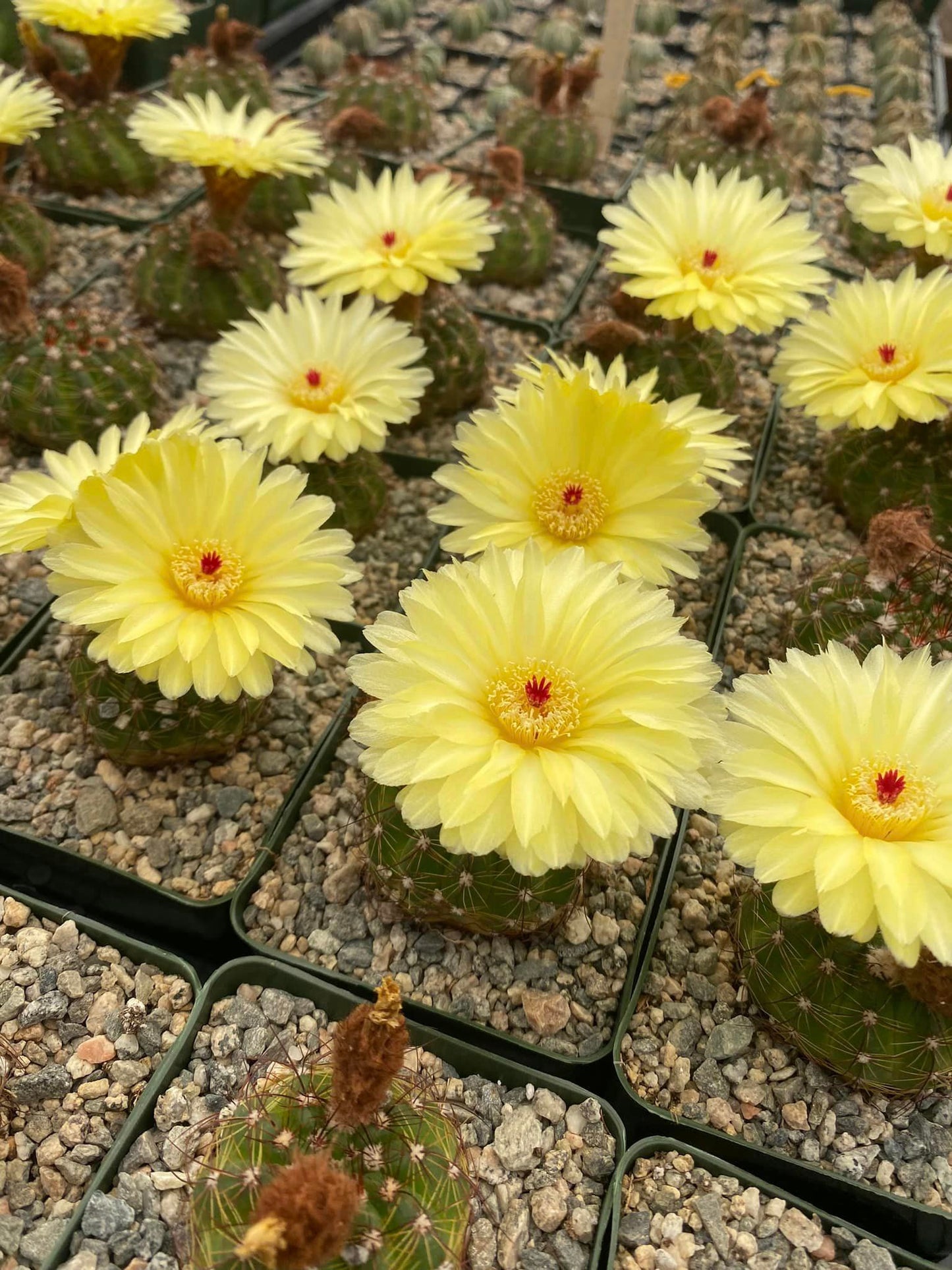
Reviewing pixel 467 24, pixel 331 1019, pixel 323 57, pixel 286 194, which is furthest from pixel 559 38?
pixel 331 1019

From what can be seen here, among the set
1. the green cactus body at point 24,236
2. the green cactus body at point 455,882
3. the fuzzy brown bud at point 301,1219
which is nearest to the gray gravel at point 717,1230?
the green cactus body at point 455,882

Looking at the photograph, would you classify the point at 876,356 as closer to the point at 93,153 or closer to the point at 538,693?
the point at 538,693

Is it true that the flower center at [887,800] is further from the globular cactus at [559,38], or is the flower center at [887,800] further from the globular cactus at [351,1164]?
the globular cactus at [559,38]

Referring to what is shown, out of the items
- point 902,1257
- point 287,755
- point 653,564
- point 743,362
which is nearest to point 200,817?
point 287,755

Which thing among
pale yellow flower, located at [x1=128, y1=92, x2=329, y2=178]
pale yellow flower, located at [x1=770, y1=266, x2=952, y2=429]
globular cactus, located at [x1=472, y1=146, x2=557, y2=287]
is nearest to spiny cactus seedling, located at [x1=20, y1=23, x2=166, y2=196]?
pale yellow flower, located at [x1=128, y1=92, x2=329, y2=178]

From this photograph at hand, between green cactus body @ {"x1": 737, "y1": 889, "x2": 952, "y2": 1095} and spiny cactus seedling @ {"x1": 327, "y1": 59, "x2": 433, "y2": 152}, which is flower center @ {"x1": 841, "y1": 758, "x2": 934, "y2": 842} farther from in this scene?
spiny cactus seedling @ {"x1": 327, "y1": 59, "x2": 433, "y2": 152}

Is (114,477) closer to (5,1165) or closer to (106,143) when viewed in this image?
(5,1165)
